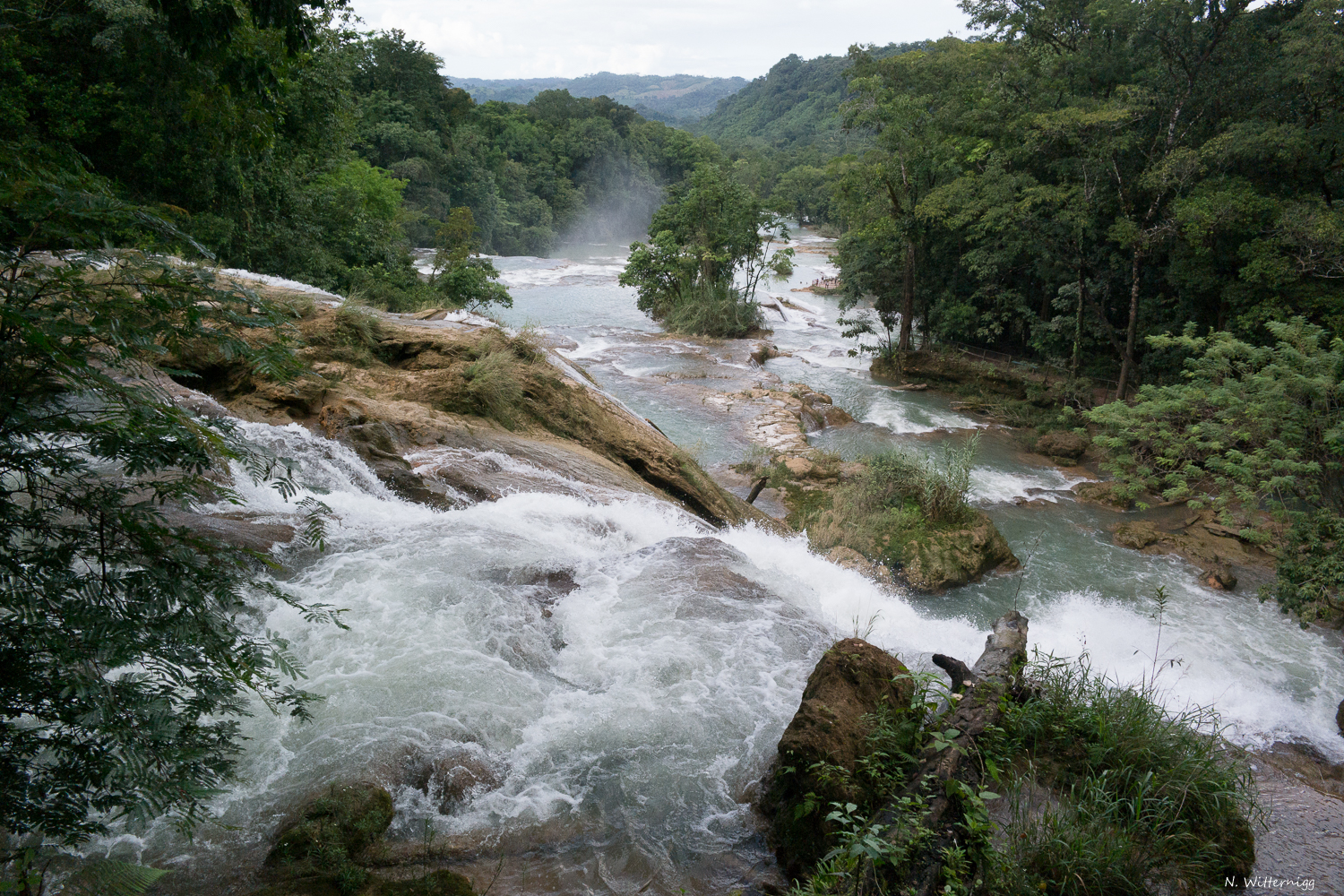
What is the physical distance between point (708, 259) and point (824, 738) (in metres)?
23.5

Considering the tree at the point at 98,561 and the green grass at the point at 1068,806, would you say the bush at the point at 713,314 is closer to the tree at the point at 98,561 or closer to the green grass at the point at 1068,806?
the green grass at the point at 1068,806

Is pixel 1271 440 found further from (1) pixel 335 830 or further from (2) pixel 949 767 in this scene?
(1) pixel 335 830

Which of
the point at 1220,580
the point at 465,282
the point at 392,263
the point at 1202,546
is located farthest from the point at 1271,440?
the point at 392,263

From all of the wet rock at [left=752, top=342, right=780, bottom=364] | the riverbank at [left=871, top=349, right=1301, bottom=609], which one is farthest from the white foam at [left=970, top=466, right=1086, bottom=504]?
the wet rock at [left=752, top=342, right=780, bottom=364]

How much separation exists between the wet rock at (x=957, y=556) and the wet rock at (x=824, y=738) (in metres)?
5.57

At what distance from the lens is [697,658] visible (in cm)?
536

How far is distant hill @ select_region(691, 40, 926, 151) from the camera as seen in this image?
96562 millimetres

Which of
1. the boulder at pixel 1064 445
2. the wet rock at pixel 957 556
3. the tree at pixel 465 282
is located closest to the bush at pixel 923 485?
the wet rock at pixel 957 556

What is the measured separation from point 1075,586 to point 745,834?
812cm

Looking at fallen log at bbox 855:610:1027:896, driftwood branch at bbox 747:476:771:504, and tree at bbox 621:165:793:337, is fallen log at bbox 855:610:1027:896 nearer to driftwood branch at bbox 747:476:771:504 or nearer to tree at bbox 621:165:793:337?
driftwood branch at bbox 747:476:771:504

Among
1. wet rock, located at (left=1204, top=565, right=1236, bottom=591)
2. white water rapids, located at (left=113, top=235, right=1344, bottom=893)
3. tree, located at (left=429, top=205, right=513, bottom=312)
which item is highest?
tree, located at (left=429, top=205, right=513, bottom=312)

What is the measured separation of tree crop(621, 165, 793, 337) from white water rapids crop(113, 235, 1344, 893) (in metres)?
17.3

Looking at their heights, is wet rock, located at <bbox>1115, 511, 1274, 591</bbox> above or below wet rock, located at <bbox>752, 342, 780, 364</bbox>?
below

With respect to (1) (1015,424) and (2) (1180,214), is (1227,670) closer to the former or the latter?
(2) (1180,214)
